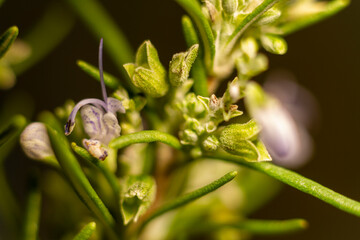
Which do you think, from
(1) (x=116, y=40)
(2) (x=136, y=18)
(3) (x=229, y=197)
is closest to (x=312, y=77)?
(2) (x=136, y=18)

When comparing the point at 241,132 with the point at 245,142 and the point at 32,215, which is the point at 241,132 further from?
the point at 32,215

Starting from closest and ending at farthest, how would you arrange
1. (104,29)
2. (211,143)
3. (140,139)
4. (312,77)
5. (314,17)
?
(140,139) → (211,143) → (314,17) → (104,29) → (312,77)

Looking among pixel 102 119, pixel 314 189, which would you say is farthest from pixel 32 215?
pixel 314 189

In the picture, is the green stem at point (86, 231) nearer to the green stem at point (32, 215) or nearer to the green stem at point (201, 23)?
the green stem at point (32, 215)

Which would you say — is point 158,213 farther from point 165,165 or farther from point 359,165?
point 359,165

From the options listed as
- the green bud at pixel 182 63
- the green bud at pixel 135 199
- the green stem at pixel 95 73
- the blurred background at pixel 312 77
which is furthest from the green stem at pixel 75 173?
the blurred background at pixel 312 77

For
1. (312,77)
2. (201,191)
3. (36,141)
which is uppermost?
(36,141)
